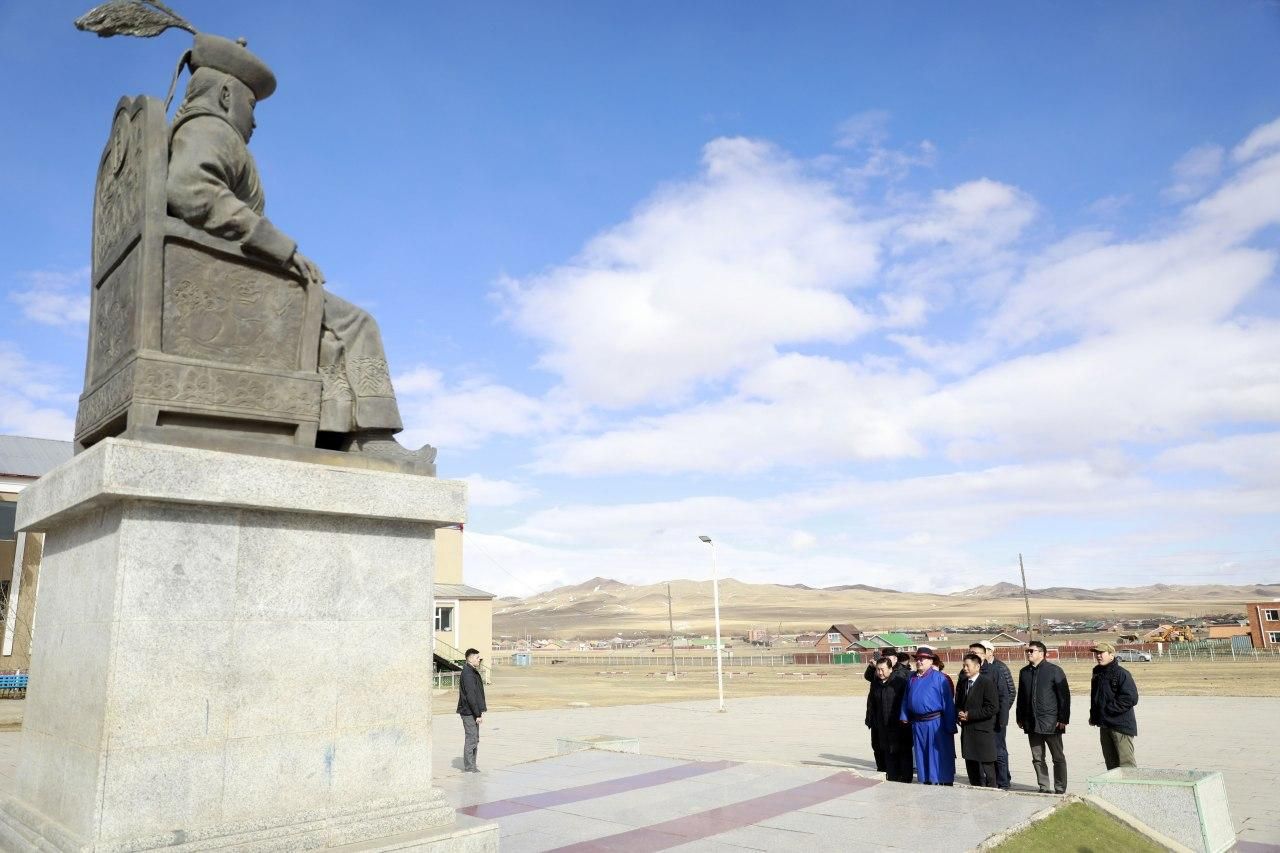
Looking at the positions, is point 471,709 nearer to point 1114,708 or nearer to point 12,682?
point 1114,708

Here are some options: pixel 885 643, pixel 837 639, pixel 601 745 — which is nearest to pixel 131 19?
pixel 601 745

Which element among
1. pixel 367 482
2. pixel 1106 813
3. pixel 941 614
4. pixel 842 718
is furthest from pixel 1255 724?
pixel 941 614

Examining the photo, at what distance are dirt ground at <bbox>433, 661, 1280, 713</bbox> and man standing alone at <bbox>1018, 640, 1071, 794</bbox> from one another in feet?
62.0

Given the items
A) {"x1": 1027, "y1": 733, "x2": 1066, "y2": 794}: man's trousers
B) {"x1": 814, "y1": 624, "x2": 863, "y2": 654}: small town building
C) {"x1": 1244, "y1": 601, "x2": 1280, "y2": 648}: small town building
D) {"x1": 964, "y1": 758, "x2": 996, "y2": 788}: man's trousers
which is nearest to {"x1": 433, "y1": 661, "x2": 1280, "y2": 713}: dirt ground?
{"x1": 1244, "y1": 601, "x2": 1280, "y2": 648}: small town building

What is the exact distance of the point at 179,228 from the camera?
5.35 m

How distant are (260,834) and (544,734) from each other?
14439 millimetres

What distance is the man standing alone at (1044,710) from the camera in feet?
32.4

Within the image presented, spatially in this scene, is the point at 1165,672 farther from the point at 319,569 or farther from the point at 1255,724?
the point at 319,569

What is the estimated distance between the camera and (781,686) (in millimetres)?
39875

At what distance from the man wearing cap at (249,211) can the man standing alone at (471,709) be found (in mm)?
6467

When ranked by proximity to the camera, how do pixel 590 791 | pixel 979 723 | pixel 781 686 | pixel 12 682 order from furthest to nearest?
pixel 781 686
pixel 12 682
pixel 979 723
pixel 590 791

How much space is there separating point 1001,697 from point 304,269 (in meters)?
8.59

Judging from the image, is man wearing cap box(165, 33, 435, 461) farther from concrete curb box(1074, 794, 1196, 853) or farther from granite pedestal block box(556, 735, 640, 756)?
granite pedestal block box(556, 735, 640, 756)

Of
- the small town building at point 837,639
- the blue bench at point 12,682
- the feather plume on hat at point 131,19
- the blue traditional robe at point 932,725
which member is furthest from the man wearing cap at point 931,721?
the small town building at point 837,639
